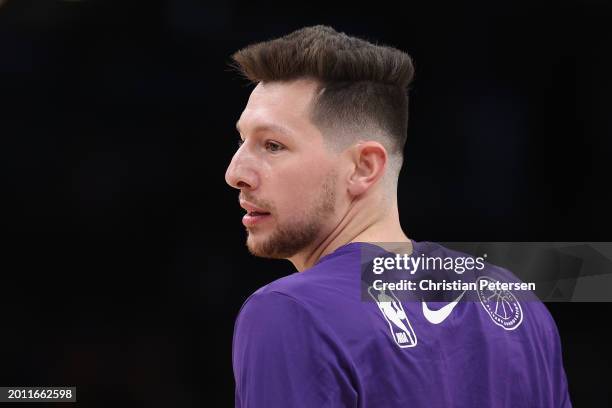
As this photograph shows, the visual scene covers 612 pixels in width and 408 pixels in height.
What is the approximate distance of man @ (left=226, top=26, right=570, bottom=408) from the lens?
137 cm

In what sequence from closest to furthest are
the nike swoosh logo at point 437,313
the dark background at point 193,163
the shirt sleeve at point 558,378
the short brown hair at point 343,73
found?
the nike swoosh logo at point 437,313 < the shirt sleeve at point 558,378 < the short brown hair at point 343,73 < the dark background at point 193,163

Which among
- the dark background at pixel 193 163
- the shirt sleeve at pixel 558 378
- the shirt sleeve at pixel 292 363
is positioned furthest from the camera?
the dark background at pixel 193 163

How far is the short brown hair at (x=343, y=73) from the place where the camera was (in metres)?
1.85

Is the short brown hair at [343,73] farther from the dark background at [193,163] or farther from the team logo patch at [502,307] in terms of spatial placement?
the dark background at [193,163]

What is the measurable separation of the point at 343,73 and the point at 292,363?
0.81 m

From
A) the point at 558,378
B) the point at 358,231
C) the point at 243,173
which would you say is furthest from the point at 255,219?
the point at 558,378

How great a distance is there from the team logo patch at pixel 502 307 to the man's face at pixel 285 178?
0.39 meters

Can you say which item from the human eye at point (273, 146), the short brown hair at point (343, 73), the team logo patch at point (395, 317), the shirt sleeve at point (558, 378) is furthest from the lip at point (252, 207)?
the shirt sleeve at point (558, 378)

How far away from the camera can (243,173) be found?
1777 millimetres

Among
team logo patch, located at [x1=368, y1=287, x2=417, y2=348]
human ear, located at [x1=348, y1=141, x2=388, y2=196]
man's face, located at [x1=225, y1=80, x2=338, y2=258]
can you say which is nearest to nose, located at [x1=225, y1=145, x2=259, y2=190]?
man's face, located at [x1=225, y1=80, x2=338, y2=258]

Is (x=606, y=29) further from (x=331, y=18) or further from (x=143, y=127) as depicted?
(x=143, y=127)

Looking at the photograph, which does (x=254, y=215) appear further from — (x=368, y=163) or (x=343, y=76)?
(x=343, y=76)

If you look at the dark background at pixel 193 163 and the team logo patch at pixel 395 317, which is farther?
the dark background at pixel 193 163

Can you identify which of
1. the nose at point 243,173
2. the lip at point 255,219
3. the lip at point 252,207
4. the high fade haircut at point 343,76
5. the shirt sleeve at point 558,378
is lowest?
the shirt sleeve at point 558,378
